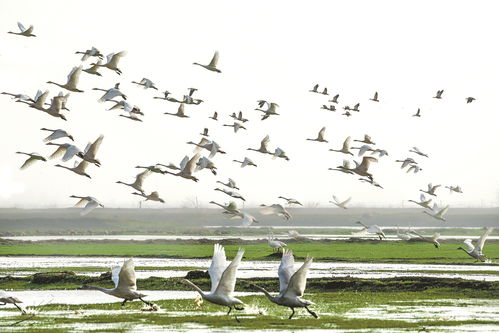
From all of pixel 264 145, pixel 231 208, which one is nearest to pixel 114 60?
pixel 231 208

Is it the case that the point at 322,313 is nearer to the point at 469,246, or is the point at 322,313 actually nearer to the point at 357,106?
the point at 469,246

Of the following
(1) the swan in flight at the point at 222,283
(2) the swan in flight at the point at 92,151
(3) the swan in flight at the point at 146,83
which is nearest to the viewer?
(1) the swan in flight at the point at 222,283

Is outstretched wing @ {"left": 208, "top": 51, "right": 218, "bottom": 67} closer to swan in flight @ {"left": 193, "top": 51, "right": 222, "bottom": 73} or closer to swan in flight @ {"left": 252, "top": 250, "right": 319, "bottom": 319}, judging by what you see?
swan in flight @ {"left": 193, "top": 51, "right": 222, "bottom": 73}

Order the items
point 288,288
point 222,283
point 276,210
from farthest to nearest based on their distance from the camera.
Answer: point 276,210
point 288,288
point 222,283

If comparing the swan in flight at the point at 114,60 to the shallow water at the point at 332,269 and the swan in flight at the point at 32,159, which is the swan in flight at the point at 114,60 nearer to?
the swan in flight at the point at 32,159

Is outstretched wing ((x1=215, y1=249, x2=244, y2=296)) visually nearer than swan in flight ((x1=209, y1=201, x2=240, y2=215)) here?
Yes

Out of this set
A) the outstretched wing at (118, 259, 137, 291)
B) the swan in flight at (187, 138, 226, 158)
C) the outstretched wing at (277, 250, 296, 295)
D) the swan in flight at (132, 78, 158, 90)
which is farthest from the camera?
the swan in flight at (132, 78, 158, 90)

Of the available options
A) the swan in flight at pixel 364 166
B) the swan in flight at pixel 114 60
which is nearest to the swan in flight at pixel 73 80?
the swan in flight at pixel 114 60

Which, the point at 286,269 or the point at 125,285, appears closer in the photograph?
the point at 286,269

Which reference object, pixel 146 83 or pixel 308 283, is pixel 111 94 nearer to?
pixel 146 83

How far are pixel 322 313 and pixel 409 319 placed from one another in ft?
9.89

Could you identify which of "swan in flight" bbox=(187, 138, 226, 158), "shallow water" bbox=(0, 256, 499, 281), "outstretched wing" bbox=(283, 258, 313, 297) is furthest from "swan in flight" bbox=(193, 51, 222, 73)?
"outstretched wing" bbox=(283, 258, 313, 297)

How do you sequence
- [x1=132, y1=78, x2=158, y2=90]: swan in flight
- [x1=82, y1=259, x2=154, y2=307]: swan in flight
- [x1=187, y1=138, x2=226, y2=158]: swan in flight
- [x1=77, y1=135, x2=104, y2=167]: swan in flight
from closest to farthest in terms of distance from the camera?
[x1=82, y1=259, x2=154, y2=307]: swan in flight < [x1=77, y1=135, x2=104, y2=167]: swan in flight < [x1=187, y1=138, x2=226, y2=158]: swan in flight < [x1=132, y1=78, x2=158, y2=90]: swan in flight

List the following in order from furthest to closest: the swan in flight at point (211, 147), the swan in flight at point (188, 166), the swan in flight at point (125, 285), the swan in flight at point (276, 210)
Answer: the swan in flight at point (211, 147) < the swan in flight at point (188, 166) < the swan in flight at point (276, 210) < the swan in flight at point (125, 285)
